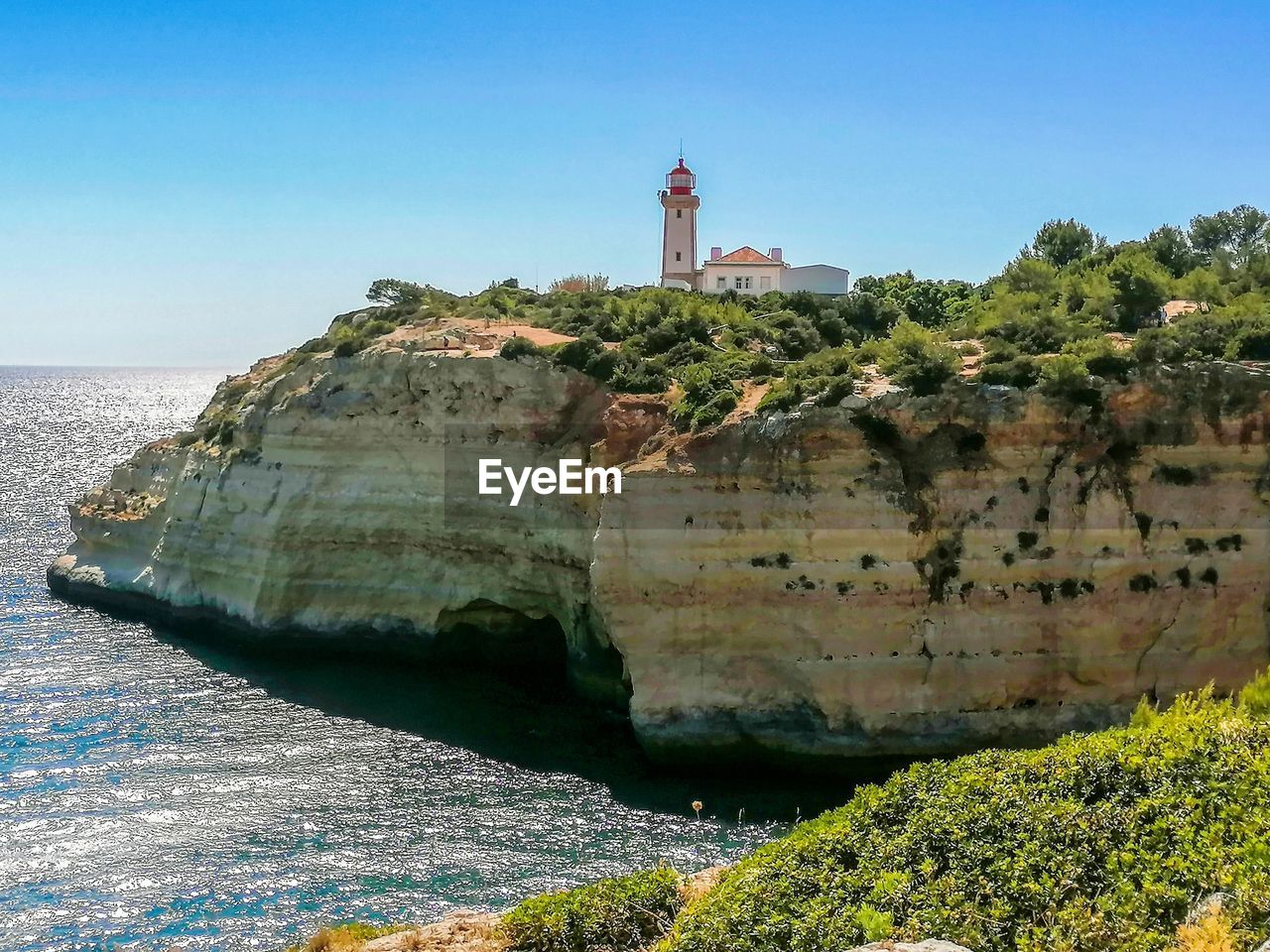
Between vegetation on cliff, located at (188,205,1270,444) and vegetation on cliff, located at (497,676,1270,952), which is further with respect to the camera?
vegetation on cliff, located at (188,205,1270,444)

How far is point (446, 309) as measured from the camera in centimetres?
4212

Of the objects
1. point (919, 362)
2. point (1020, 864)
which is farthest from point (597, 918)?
point (919, 362)

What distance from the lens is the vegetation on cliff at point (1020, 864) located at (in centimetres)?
1171

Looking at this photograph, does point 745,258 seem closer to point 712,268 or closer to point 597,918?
point 712,268

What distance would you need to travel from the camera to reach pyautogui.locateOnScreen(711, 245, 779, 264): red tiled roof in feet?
180

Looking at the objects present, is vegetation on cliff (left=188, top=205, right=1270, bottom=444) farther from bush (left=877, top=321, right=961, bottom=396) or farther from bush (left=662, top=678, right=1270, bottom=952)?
bush (left=662, top=678, right=1270, bottom=952)

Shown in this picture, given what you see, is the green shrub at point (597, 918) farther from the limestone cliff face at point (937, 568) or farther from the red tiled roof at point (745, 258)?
the red tiled roof at point (745, 258)

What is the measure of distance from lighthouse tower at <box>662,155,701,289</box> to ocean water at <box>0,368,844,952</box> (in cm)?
2742

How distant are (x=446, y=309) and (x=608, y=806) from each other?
906 inches

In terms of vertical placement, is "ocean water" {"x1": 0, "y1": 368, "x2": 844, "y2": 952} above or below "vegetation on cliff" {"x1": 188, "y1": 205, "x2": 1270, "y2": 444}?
below

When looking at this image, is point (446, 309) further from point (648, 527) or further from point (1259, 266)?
point (1259, 266)

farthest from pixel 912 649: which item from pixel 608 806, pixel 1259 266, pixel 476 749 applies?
pixel 1259 266

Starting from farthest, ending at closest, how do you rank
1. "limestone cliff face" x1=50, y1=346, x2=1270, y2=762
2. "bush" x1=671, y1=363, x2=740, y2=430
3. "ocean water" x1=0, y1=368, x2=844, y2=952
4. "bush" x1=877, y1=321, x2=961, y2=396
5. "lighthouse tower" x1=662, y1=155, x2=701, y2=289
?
"lighthouse tower" x1=662, y1=155, x2=701, y2=289 → "bush" x1=671, y1=363, x2=740, y2=430 → "bush" x1=877, y1=321, x2=961, y2=396 → "limestone cliff face" x1=50, y1=346, x2=1270, y2=762 → "ocean water" x1=0, y1=368, x2=844, y2=952

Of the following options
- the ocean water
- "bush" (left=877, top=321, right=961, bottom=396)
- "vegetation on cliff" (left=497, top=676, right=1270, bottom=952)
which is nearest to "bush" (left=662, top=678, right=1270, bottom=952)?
"vegetation on cliff" (left=497, top=676, right=1270, bottom=952)
